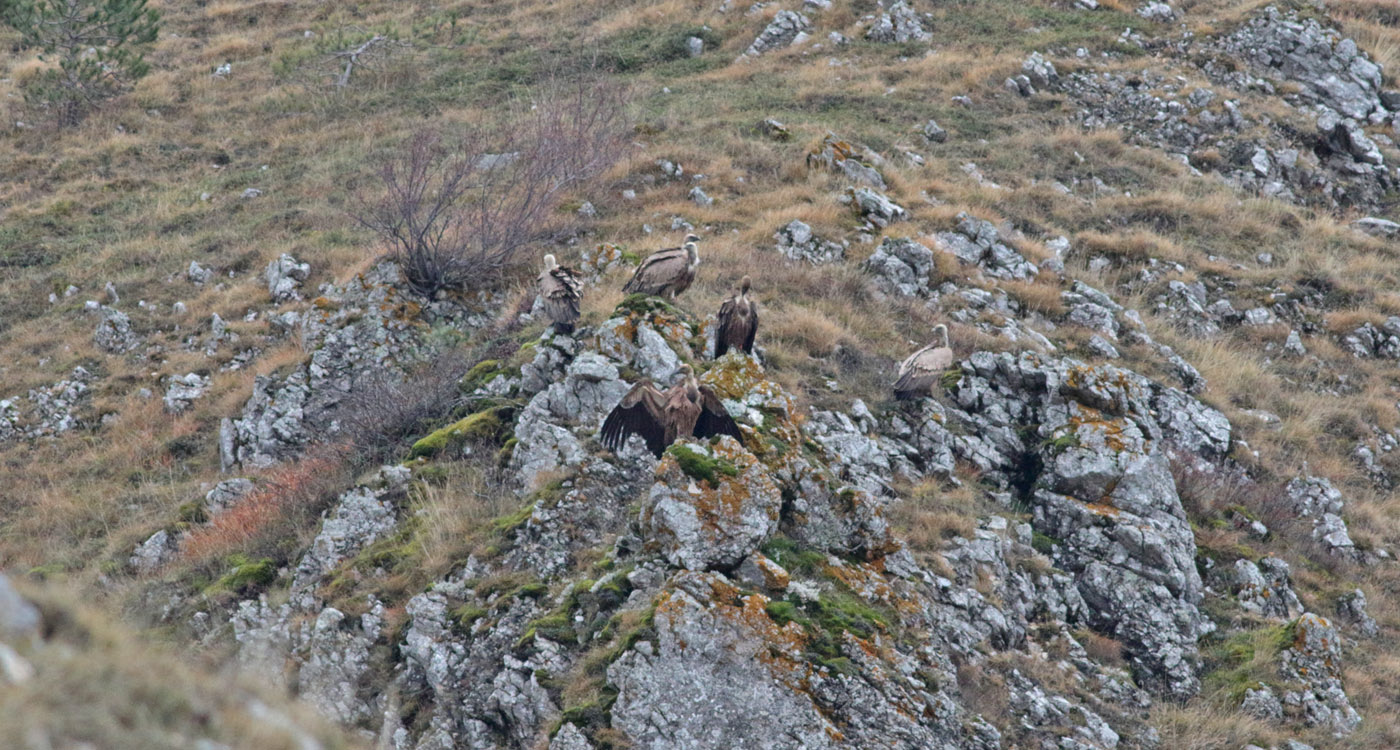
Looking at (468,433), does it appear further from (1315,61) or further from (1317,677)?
(1315,61)

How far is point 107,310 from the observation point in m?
15.4

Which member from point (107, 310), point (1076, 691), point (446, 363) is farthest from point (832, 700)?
point (107, 310)

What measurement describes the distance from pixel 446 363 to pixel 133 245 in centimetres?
978

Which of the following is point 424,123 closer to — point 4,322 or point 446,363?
point 4,322

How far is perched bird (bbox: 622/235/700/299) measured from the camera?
34.6 ft

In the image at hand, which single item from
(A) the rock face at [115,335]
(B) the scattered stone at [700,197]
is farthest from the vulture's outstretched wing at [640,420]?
(A) the rock face at [115,335]

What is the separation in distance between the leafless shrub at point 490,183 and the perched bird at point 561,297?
11.5 ft

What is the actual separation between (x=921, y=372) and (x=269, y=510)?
6237mm

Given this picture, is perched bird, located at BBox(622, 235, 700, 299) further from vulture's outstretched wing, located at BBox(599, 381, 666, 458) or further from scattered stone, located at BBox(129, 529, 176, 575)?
scattered stone, located at BBox(129, 529, 176, 575)

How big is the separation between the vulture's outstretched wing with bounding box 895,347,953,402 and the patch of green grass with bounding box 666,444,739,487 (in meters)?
3.58

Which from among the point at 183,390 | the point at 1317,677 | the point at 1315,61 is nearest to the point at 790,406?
the point at 1317,677

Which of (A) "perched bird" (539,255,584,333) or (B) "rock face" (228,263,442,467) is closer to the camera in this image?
(A) "perched bird" (539,255,584,333)

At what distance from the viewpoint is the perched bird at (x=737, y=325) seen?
907cm

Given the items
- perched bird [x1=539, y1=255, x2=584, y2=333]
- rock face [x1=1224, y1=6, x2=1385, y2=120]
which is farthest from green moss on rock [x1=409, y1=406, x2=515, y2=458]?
rock face [x1=1224, y1=6, x2=1385, y2=120]
